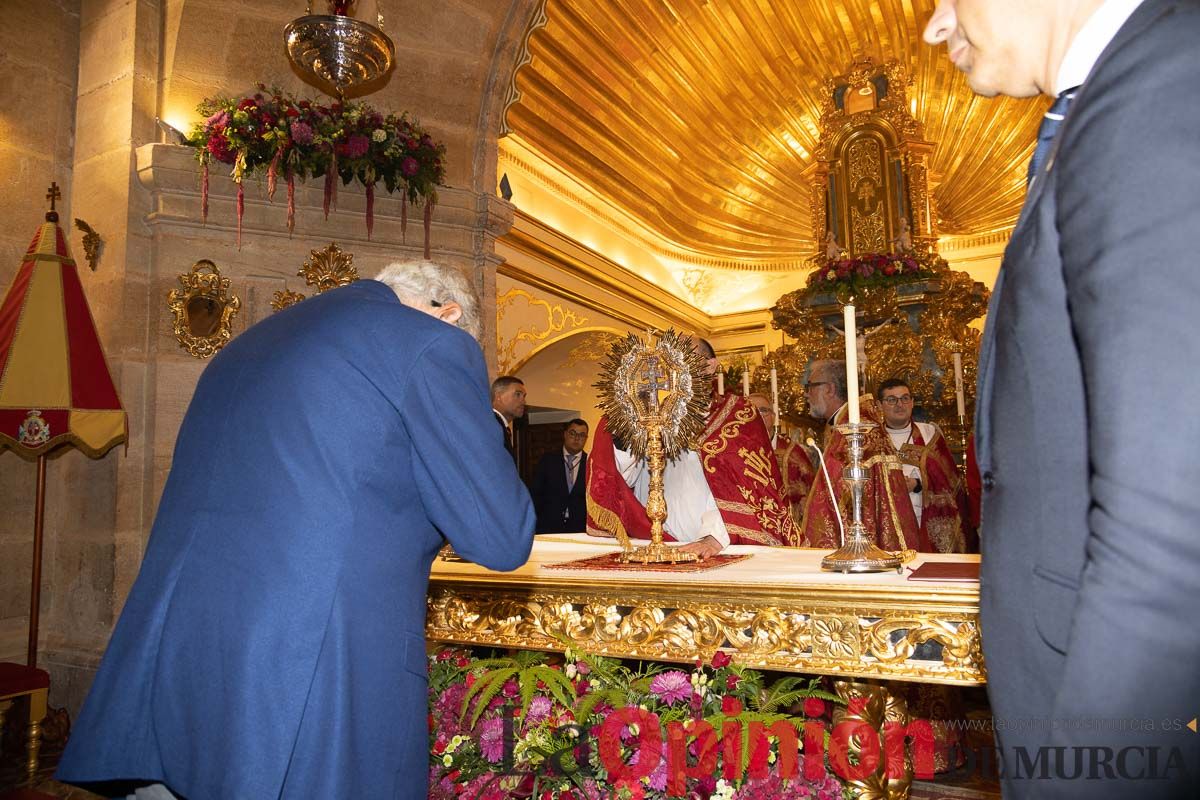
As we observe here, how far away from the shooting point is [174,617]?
142 cm

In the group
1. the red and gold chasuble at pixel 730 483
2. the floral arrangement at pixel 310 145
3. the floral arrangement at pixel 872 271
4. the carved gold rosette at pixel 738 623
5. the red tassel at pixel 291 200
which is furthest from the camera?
the floral arrangement at pixel 872 271

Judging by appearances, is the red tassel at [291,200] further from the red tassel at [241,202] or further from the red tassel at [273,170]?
the red tassel at [241,202]

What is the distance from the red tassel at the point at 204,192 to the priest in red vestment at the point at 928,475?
419cm

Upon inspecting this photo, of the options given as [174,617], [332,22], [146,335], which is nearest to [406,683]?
[174,617]

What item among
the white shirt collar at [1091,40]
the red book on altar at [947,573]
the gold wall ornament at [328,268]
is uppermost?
the gold wall ornament at [328,268]

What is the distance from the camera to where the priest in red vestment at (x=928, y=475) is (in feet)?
16.1

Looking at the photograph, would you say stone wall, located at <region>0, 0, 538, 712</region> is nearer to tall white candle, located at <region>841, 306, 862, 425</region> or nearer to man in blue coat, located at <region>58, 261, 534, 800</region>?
man in blue coat, located at <region>58, 261, 534, 800</region>

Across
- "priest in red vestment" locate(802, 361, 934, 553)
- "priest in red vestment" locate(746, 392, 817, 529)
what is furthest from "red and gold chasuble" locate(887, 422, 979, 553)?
"priest in red vestment" locate(746, 392, 817, 529)

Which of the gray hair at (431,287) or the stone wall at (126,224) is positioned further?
the stone wall at (126,224)

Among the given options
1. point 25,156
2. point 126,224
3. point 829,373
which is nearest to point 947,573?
point 829,373

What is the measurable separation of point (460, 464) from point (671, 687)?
889 millimetres

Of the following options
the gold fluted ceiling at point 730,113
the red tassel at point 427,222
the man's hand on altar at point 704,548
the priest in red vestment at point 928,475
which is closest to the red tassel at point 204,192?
the red tassel at point 427,222

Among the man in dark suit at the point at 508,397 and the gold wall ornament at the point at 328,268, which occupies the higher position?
the gold wall ornament at the point at 328,268

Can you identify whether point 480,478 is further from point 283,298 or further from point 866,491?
point 283,298
